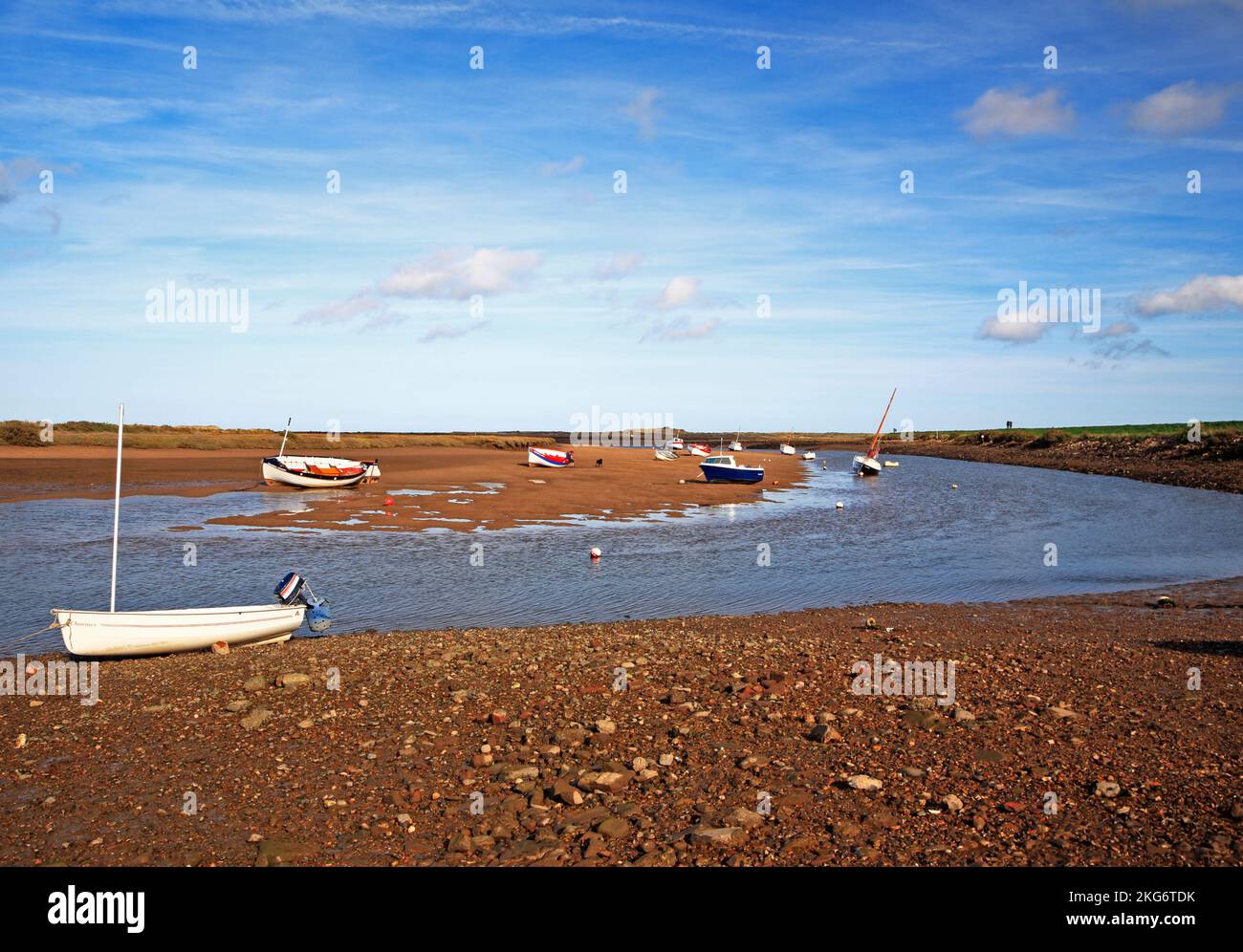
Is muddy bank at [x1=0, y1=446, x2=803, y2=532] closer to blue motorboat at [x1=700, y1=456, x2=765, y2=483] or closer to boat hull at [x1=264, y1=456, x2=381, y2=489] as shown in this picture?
boat hull at [x1=264, y1=456, x2=381, y2=489]

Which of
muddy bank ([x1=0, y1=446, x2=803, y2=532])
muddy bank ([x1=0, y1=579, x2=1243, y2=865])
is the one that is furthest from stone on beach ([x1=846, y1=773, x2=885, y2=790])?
muddy bank ([x1=0, y1=446, x2=803, y2=532])

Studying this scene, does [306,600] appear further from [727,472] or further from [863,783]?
[727,472]

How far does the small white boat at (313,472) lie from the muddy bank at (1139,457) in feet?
216

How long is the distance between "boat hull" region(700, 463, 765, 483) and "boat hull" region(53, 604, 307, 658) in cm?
5475

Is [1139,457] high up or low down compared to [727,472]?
up

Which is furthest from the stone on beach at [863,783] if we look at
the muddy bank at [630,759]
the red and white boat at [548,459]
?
the red and white boat at [548,459]

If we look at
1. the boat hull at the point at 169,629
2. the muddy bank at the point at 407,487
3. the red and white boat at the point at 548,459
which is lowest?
the boat hull at the point at 169,629

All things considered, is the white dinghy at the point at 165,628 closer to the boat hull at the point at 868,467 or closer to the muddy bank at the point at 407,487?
the muddy bank at the point at 407,487

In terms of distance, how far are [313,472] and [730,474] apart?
111 ft

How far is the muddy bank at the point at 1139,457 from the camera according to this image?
247 ft

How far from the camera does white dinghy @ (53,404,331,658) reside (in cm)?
1600

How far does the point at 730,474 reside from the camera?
71.6m

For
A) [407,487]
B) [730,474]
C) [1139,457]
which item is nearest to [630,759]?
[407,487]

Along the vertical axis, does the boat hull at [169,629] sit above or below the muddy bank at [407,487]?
below
